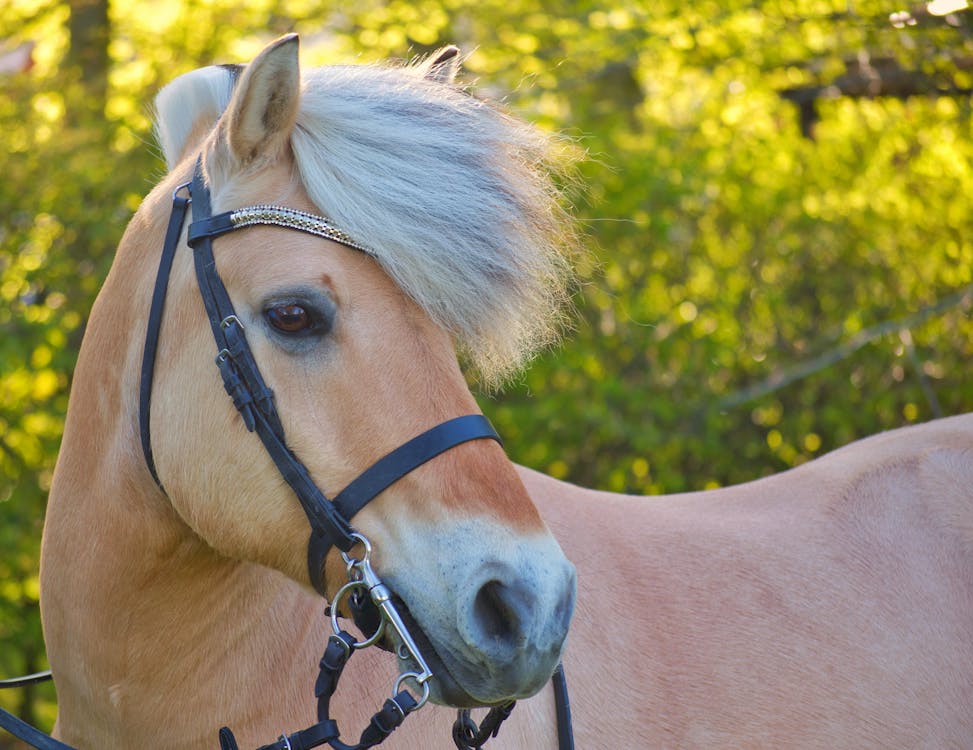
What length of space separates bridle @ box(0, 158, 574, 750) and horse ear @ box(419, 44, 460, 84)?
1.82ft

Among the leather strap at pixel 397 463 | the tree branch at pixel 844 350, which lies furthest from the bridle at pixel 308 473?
the tree branch at pixel 844 350

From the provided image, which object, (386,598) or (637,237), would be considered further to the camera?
(637,237)

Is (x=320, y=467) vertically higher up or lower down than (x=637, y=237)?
higher up

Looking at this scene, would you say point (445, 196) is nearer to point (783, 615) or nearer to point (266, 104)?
point (266, 104)

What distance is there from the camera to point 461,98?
1.98m

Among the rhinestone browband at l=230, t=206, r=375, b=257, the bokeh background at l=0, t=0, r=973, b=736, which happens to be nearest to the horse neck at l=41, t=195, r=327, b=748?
the rhinestone browband at l=230, t=206, r=375, b=257

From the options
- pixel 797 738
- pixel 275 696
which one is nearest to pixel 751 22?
pixel 797 738

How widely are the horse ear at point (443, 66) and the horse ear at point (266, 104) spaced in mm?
407

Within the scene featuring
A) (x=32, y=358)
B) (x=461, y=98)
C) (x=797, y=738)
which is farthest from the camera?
(x=32, y=358)

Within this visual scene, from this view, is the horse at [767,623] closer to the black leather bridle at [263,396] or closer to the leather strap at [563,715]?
the leather strap at [563,715]

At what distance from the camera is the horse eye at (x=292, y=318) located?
1.68 meters

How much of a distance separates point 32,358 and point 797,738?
12.6 ft

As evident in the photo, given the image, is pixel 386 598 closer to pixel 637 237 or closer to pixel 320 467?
pixel 320 467

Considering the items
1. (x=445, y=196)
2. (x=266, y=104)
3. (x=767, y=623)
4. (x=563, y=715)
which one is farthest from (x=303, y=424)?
(x=767, y=623)
